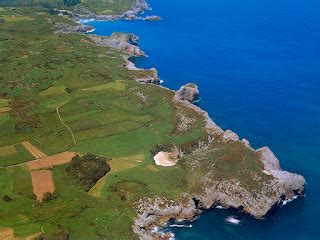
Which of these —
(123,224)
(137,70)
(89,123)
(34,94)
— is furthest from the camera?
(137,70)

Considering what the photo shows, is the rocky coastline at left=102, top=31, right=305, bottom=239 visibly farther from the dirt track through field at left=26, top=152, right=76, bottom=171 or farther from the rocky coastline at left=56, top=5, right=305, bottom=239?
the dirt track through field at left=26, top=152, right=76, bottom=171

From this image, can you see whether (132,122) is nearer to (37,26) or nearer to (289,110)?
(289,110)

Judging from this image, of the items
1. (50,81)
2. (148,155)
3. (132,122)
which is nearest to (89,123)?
(132,122)

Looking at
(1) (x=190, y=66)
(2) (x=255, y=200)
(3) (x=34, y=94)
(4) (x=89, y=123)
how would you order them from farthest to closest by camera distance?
(1) (x=190, y=66), (3) (x=34, y=94), (4) (x=89, y=123), (2) (x=255, y=200)

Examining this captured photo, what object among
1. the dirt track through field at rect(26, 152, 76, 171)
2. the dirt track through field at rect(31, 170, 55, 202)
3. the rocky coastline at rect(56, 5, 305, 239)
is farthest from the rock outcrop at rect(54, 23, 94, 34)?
the rocky coastline at rect(56, 5, 305, 239)

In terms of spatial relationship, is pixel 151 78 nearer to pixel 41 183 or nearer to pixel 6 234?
pixel 41 183

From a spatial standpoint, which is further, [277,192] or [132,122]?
[132,122]

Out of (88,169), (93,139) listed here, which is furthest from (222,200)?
(93,139)
